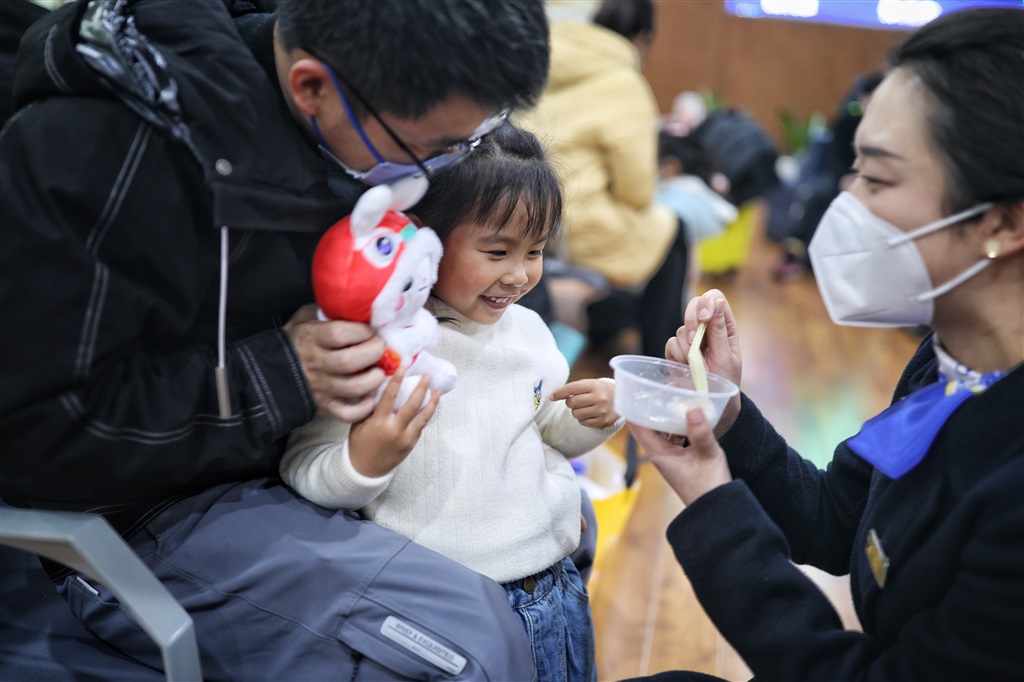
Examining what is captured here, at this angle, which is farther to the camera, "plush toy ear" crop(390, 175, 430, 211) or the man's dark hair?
"plush toy ear" crop(390, 175, 430, 211)

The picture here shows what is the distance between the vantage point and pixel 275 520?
1.18 meters

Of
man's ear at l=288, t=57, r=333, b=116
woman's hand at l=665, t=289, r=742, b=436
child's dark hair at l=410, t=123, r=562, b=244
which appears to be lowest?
woman's hand at l=665, t=289, r=742, b=436

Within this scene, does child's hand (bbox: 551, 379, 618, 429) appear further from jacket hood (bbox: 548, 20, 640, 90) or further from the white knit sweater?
jacket hood (bbox: 548, 20, 640, 90)

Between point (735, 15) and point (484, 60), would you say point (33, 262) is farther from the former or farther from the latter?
point (735, 15)

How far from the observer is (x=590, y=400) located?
1.39 m

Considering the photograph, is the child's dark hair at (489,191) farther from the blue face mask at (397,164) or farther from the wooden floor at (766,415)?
the wooden floor at (766,415)

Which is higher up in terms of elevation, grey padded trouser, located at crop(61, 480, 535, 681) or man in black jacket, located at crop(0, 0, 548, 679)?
man in black jacket, located at crop(0, 0, 548, 679)

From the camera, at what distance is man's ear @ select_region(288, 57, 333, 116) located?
1.07 m

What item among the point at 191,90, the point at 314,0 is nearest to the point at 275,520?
the point at 191,90

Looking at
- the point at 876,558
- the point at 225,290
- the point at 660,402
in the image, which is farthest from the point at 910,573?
the point at 225,290

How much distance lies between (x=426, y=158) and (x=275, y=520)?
0.49 meters

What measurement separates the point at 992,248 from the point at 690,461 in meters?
0.41

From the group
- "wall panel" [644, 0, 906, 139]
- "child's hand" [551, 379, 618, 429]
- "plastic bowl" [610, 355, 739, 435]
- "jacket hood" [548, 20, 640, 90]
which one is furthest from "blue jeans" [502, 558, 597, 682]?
"wall panel" [644, 0, 906, 139]

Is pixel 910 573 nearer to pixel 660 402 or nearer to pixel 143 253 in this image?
pixel 660 402
